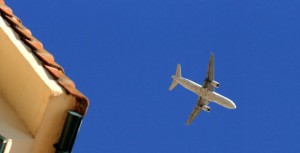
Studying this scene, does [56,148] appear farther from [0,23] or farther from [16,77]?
[0,23]


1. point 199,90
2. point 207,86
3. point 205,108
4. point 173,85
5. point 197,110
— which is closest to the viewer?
point 207,86

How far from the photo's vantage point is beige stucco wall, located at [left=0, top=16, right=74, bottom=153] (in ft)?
11.0

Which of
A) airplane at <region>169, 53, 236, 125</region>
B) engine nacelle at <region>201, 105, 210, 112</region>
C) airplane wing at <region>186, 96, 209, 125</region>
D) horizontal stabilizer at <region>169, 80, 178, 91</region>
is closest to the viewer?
airplane at <region>169, 53, 236, 125</region>

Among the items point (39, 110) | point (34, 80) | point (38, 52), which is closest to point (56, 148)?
point (39, 110)

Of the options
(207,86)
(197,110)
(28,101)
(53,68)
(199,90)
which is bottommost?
(28,101)

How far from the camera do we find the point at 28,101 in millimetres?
3529

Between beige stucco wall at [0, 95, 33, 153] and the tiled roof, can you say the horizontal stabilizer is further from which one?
beige stucco wall at [0, 95, 33, 153]

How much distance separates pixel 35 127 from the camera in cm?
348

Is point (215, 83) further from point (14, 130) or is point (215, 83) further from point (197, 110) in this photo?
point (14, 130)

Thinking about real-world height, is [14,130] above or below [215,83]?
below

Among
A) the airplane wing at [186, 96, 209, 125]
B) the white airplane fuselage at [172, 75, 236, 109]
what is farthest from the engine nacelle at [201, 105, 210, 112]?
the white airplane fuselage at [172, 75, 236, 109]

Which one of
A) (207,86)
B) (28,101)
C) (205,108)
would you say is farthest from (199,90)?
(28,101)

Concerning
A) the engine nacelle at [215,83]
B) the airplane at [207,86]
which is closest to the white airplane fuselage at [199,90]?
the airplane at [207,86]

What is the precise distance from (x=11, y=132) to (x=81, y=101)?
23.6 inches
